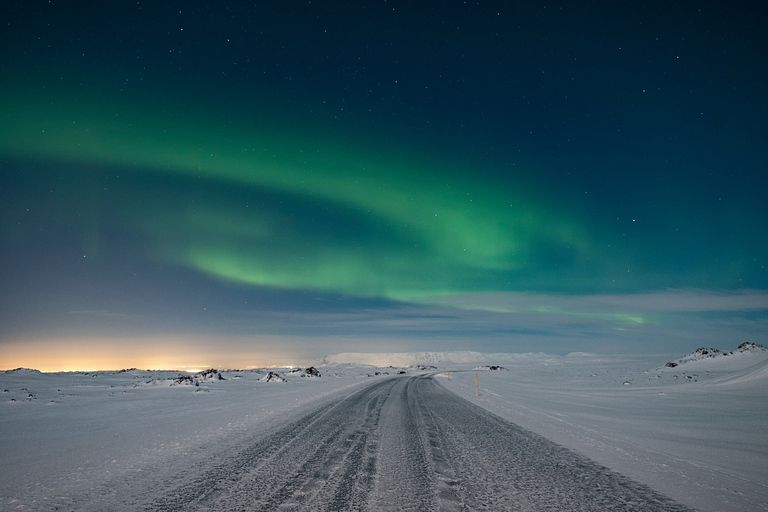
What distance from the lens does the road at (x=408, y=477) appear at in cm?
464

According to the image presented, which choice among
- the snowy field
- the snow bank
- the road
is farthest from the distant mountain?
the road

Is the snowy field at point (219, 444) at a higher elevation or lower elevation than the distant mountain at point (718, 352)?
higher

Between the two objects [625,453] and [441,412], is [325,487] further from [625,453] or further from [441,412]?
[441,412]

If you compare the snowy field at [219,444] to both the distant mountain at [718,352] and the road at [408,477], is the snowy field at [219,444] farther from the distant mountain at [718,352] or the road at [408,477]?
the distant mountain at [718,352]

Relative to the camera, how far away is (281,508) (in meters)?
4.41

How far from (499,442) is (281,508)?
572 cm

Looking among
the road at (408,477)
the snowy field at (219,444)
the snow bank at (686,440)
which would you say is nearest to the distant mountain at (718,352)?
the snow bank at (686,440)

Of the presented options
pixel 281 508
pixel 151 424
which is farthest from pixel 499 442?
pixel 151 424

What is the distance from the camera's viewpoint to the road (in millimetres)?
4637

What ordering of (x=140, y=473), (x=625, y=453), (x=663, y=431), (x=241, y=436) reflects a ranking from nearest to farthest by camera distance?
(x=140, y=473) < (x=625, y=453) < (x=241, y=436) < (x=663, y=431)

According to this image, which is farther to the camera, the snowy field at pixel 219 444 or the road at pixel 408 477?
the snowy field at pixel 219 444

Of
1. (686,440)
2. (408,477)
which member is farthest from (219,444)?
(686,440)

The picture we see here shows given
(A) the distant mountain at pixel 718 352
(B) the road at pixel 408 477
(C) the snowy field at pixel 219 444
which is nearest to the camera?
(B) the road at pixel 408 477

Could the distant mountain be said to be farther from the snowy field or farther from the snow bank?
the snowy field
